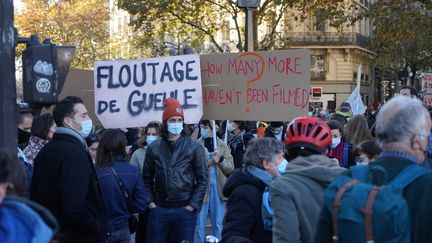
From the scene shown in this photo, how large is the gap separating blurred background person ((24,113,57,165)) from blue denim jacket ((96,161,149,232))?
2.04 feet

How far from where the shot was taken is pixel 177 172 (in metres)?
7.43

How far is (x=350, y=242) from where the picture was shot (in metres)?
3.21

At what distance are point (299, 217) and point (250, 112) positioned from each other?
419cm

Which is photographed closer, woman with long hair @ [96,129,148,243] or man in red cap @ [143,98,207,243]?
woman with long hair @ [96,129,148,243]

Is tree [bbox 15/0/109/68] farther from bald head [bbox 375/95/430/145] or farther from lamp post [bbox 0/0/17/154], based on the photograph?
bald head [bbox 375/95/430/145]

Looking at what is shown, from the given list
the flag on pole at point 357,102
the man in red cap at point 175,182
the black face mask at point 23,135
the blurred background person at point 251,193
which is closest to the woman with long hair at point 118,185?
the man in red cap at point 175,182

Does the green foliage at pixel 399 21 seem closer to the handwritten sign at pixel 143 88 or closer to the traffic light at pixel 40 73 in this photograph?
the handwritten sign at pixel 143 88

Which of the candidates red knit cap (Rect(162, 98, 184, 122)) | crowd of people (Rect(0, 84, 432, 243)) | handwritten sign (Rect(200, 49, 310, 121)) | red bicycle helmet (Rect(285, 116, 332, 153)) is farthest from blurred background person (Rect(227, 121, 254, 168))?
red bicycle helmet (Rect(285, 116, 332, 153))

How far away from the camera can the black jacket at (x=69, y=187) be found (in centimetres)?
534

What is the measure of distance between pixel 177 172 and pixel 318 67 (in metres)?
51.0

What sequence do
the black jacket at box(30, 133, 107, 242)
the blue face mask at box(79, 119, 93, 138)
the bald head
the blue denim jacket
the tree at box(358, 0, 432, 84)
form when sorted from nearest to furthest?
the bald head, the black jacket at box(30, 133, 107, 242), the blue face mask at box(79, 119, 93, 138), the blue denim jacket, the tree at box(358, 0, 432, 84)

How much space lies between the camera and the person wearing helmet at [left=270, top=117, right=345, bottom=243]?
4.14 m

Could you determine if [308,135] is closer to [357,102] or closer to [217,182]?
[217,182]

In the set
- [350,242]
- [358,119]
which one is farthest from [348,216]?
[358,119]
